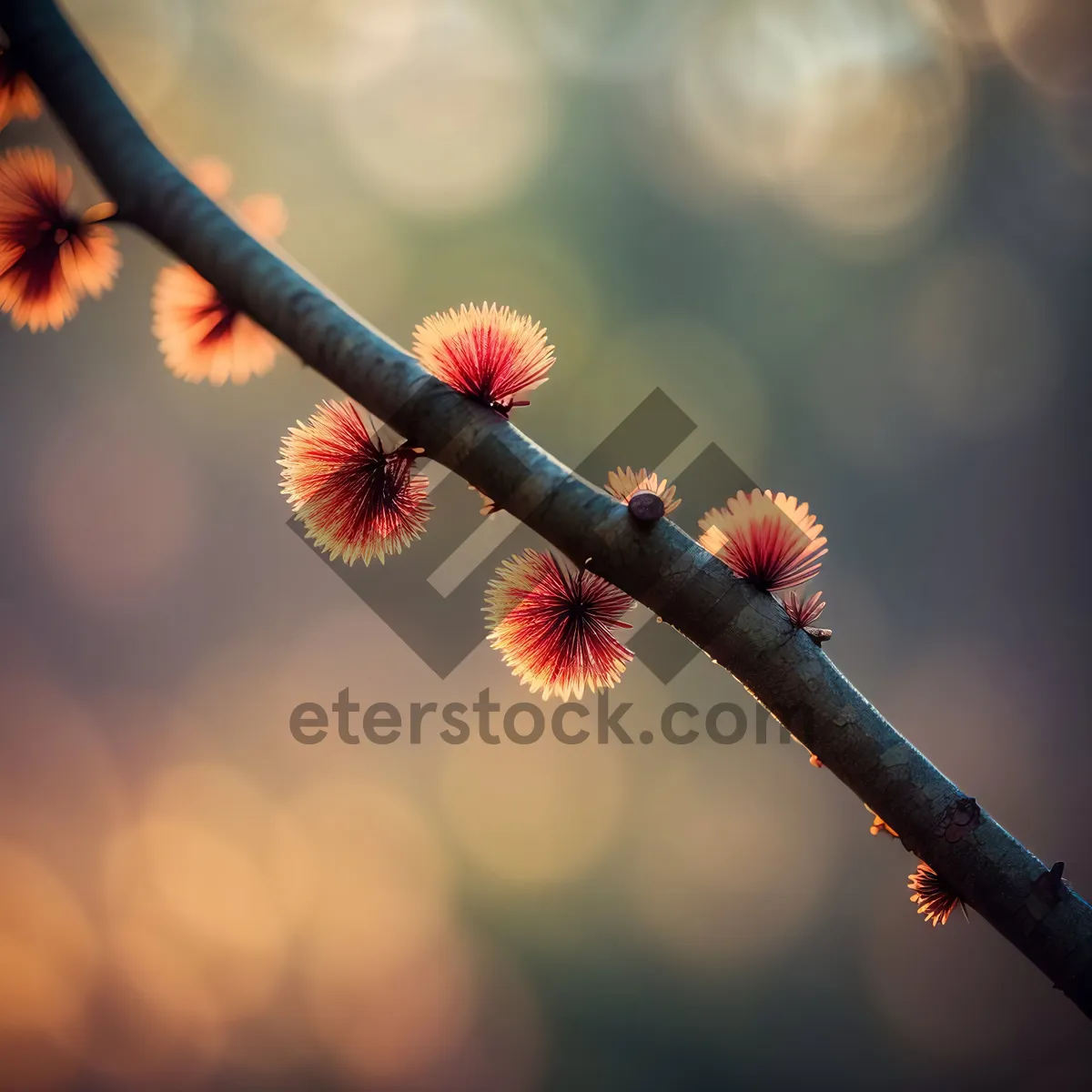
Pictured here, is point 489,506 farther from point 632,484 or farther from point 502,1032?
point 502,1032

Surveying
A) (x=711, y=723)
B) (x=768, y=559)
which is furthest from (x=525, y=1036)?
(x=768, y=559)

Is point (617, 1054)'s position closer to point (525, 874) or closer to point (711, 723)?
point (525, 874)

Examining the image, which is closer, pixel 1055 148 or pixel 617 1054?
pixel 1055 148

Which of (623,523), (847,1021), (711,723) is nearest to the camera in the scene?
(623,523)

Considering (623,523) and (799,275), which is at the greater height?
(799,275)

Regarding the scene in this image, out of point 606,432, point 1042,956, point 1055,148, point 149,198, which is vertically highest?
point 606,432

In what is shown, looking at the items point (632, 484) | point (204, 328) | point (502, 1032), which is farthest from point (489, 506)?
point (502, 1032)
